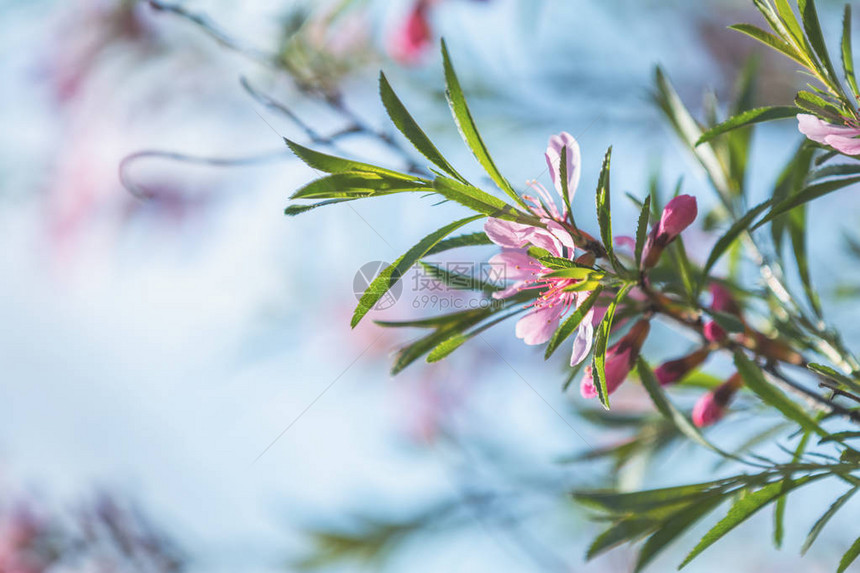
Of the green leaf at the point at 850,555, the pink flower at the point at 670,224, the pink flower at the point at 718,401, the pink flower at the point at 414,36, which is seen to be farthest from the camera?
the pink flower at the point at 414,36

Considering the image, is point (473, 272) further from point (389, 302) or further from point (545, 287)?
point (389, 302)

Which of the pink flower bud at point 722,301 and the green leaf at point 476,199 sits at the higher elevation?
the green leaf at point 476,199

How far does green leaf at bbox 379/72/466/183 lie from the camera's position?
0.46 meters

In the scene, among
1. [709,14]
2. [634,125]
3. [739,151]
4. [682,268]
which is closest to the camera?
[682,268]

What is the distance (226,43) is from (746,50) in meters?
2.02

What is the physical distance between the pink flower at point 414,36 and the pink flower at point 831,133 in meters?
1.25

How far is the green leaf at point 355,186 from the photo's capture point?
45 cm

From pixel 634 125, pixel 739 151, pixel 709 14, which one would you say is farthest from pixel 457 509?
pixel 709 14

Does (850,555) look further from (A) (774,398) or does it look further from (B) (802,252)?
(B) (802,252)

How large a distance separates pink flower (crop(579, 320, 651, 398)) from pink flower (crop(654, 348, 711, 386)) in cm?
7

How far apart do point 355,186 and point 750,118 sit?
270 mm

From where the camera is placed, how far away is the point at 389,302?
0.80 m

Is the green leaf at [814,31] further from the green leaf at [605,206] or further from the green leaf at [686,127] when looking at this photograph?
the green leaf at [686,127]

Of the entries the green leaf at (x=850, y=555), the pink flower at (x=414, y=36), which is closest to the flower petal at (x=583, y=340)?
the green leaf at (x=850, y=555)
